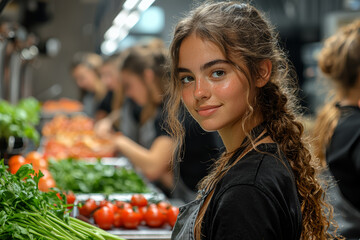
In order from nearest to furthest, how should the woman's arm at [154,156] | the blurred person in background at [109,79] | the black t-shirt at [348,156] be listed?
the black t-shirt at [348,156]
the woman's arm at [154,156]
the blurred person in background at [109,79]

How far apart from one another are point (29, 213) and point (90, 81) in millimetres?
8657

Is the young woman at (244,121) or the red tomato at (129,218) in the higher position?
the young woman at (244,121)

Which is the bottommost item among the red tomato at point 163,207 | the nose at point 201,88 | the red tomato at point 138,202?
the red tomato at point 163,207

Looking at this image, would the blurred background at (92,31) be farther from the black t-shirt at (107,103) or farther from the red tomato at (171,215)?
the red tomato at (171,215)

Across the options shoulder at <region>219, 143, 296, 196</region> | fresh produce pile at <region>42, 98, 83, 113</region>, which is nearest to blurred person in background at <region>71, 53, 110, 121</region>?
fresh produce pile at <region>42, 98, 83, 113</region>

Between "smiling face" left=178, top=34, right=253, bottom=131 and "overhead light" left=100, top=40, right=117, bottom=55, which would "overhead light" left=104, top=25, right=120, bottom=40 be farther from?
"smiling face" left=178, top=34, right=253, bottom=131

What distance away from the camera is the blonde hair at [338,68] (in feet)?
11.0

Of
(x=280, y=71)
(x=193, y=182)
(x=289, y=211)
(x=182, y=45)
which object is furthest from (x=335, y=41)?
(x=289, y=211)

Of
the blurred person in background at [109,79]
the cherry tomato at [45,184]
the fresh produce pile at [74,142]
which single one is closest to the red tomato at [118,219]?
the cherry tomato at [45,184]

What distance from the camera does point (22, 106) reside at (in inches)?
201

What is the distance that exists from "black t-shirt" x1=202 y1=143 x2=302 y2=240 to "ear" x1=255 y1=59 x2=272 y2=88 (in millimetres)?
248

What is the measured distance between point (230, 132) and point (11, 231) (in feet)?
2.60

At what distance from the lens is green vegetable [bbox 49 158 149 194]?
369 cm

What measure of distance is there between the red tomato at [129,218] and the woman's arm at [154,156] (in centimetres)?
138
